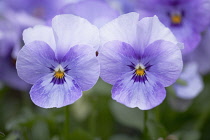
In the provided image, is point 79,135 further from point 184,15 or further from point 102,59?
point 184,15

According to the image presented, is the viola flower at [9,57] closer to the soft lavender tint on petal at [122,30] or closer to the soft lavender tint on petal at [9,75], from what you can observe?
the soft lavender tint on petal at [9,75]

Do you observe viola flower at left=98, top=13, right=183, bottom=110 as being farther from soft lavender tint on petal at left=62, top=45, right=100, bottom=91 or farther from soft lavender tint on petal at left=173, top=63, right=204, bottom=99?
soft lavender tint on petal at left=173, top=63, right=204, bottom=99

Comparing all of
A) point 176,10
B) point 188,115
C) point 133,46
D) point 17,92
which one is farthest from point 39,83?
point 17,92

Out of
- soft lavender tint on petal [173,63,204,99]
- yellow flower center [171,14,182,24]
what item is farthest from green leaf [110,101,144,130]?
yellow flower center [171,14,182,24]

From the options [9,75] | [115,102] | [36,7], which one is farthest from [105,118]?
[36,7]

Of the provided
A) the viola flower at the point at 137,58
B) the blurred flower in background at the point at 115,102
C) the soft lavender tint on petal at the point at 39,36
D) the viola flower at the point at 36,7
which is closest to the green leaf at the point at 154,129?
the blurred flower in background at the point at 115,102

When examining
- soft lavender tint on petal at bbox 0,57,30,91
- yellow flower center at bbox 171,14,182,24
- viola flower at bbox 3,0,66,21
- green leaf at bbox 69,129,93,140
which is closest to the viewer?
green leaf at bbox 69,129,93,140
